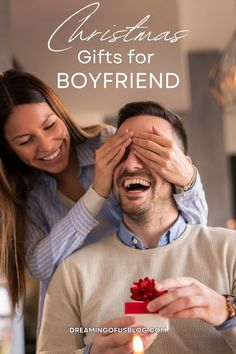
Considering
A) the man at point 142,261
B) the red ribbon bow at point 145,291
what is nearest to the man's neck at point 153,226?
the man at point 142,261

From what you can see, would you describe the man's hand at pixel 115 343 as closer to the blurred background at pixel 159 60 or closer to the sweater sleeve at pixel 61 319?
the sweater sleeve at pixel 61 319

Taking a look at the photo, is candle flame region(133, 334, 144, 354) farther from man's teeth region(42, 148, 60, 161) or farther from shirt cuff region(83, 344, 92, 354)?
man's teeth region(42, 148, 60, 161)

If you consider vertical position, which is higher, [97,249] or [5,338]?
[97,249]

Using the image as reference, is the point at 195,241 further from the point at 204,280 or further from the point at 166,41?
the point at 166,41

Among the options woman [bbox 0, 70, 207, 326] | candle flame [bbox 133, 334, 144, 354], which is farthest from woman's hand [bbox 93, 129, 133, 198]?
candle flame [bbox 133, 334, 144, 354]

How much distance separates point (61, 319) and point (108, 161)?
264 mm

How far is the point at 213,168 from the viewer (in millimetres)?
899

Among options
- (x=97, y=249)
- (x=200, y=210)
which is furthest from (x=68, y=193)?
(x=200, y=210)

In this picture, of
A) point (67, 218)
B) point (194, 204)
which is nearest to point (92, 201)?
point (67, 218)

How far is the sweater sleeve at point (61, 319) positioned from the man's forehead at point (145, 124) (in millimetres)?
249

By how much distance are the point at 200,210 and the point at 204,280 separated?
0.37 feet

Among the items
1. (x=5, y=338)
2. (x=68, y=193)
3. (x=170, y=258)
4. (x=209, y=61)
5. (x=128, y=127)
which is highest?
(x=209, y=61)

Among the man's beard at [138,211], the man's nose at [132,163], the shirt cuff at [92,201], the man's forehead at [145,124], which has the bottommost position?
the man's beard at [138,211]

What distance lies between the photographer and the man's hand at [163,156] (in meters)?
0.86
